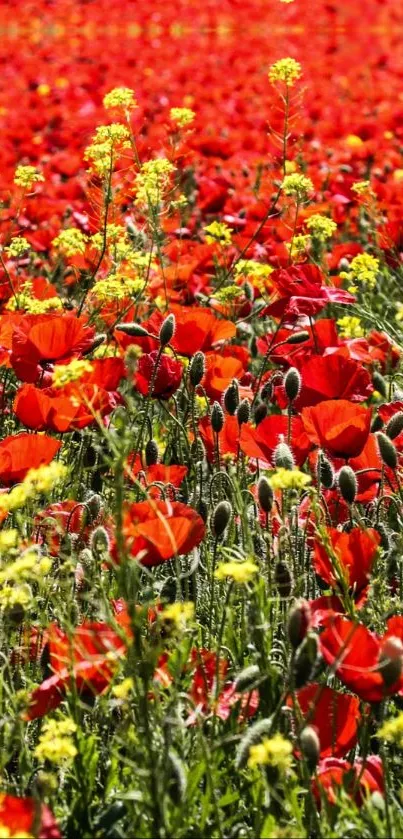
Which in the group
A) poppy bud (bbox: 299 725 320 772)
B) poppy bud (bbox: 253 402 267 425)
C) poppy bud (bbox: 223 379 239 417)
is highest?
poppy bud (bbox: 299 725 320 772)

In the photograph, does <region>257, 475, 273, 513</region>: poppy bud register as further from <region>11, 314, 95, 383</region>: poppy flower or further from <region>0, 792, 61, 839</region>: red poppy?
<region>0, 792, 61, 839</region>: red poppy

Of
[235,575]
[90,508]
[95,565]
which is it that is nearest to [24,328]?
[90,508]

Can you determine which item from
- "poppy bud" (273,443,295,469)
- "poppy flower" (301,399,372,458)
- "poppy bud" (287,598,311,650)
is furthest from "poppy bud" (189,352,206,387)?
"poppy bud" (287,598,311,650)

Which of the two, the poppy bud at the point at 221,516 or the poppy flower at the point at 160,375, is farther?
the poppy flower at the point at 160,375

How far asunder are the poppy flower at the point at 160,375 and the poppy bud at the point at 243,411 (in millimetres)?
166

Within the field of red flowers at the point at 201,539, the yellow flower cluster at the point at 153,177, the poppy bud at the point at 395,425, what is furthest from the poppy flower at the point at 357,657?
the yellow flower cluster at the point at 153,177

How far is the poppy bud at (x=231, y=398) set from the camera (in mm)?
2551

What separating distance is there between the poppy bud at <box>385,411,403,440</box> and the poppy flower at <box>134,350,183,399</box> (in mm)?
450

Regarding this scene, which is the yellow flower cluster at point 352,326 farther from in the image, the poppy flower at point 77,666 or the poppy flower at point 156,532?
the poppy flower at point 77,666

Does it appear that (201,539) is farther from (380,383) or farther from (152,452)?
(380,383)

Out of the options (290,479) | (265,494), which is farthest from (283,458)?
(290,479)

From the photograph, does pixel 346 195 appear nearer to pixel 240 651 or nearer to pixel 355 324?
pixel 355 324

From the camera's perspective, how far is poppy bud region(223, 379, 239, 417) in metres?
2.55

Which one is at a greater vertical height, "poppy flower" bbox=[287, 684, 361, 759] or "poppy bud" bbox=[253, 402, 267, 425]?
"poppy flower" bbox=[287, 684, 361, 759]
